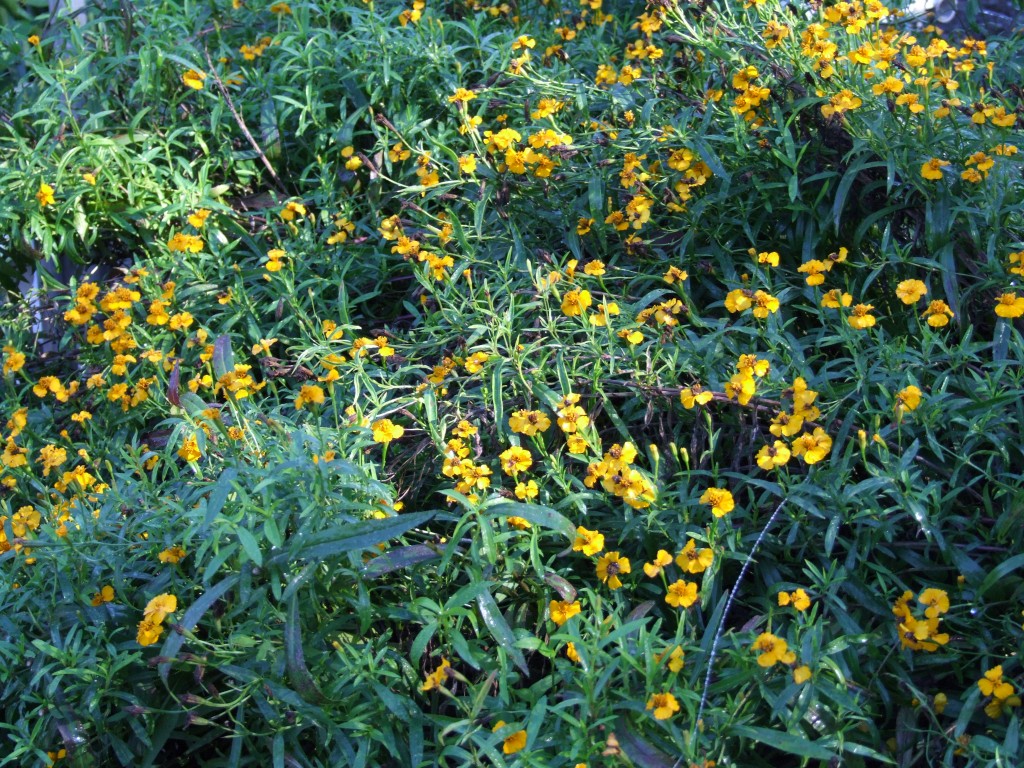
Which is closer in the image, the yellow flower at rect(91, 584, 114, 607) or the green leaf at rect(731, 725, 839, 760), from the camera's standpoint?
the green leaf at rect(731, 725, 839, 760)

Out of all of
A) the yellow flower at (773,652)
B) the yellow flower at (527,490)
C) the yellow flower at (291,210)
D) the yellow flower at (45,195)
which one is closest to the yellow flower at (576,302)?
the yellow flower at (527,490)

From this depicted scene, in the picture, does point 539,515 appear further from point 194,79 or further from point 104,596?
point 194,79

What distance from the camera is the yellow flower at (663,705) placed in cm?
191

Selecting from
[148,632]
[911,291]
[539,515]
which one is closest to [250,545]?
[148,632]

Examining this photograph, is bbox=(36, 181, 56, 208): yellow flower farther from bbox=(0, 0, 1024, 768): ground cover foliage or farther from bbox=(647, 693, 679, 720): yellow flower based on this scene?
bbox=(647, 693, 679, 720): yellow flower

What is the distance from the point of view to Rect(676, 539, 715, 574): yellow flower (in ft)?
7.18

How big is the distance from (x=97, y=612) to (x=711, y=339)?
1491mm

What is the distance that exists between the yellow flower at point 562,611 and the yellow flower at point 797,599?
394 mm

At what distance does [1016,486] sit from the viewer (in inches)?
90.9

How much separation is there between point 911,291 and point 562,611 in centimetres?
112

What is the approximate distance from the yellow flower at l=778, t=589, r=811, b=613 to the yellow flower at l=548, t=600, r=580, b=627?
0.39 metres

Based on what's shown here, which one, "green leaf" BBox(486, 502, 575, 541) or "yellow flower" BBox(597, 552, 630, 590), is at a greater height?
"green leaf" BBox(486, 502, 575, 541)

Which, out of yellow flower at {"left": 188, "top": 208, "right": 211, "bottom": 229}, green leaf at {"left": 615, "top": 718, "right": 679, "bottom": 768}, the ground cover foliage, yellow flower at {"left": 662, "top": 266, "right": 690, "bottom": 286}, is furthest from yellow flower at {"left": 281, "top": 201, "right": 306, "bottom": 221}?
green leaf at {"left": 615, "top": 718, "right": 679, "bottom": 768}

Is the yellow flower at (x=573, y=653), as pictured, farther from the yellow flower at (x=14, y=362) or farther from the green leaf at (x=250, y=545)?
the yellow flower at (x=14, y=362)
